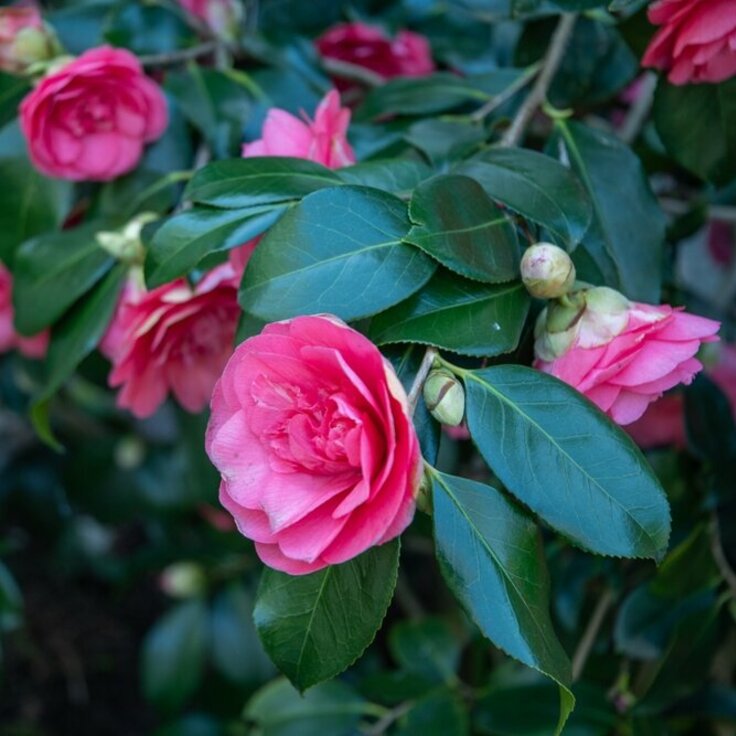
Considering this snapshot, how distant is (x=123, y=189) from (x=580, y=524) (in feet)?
2.09

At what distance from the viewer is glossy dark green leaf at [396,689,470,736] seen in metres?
1.13

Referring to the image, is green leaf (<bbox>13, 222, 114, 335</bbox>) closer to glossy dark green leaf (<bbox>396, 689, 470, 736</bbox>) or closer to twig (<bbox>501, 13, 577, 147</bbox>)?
twig (<bbox>501, 13, 577, 147</bbox>)

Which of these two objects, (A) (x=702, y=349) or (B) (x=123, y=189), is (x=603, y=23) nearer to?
(A) (x=702, y=349)

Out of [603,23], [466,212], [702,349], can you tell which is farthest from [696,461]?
[466,212]

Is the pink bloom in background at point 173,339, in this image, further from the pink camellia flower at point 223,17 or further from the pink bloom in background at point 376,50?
the pink bloom in background at point 376,50

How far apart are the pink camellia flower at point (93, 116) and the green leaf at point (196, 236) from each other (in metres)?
0.26

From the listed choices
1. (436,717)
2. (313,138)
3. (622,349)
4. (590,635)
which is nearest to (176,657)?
(436,717)

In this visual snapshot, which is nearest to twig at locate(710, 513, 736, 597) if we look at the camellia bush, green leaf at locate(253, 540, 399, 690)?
the camellia bush

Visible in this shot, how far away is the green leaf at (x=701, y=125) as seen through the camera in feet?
2.88

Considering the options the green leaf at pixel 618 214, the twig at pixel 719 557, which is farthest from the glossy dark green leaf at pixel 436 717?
Answer: the green leaf at pixel 618 214

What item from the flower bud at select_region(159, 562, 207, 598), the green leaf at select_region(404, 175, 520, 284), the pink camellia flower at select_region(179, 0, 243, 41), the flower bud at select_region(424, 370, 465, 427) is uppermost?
the green leaf at select_region(404, 175, 520, 284)

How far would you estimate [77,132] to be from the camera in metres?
0.98

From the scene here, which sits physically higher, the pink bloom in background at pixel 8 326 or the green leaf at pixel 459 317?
the green leaf at pixel 459 317

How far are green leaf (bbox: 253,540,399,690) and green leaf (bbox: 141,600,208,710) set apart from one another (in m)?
1.08
